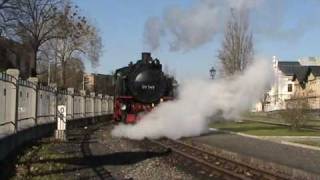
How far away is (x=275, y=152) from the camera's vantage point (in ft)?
70.6

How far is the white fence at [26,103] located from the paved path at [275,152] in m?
7.49

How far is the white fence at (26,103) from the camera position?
18.4 metres

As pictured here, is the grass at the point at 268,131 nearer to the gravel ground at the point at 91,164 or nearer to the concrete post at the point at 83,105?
the gravel ground at the point at 91,164

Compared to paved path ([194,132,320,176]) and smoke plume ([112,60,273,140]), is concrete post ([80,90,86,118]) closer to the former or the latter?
smoke plume ([112,60,273,140])

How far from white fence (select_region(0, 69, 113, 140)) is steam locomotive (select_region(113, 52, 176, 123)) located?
401 cm

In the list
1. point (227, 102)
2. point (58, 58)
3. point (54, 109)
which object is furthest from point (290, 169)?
point (58, 58)

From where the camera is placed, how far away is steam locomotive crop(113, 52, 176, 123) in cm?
3191

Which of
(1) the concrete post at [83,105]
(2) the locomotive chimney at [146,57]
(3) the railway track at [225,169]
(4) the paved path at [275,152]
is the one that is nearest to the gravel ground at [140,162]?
(3) the railway track at [225,169]

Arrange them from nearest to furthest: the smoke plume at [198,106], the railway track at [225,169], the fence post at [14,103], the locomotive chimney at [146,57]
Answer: the railway track at [225,169] → the fence post at [14,103] → the smoke plume at [198,106] → the locomotive chimney at [146,57]

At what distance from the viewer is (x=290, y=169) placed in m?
16.3

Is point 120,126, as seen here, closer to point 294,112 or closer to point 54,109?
point 54,109

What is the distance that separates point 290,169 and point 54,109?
2063 centimetres

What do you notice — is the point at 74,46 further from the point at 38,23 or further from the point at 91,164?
the point at 91,164

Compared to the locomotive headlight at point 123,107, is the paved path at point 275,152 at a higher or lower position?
lower
